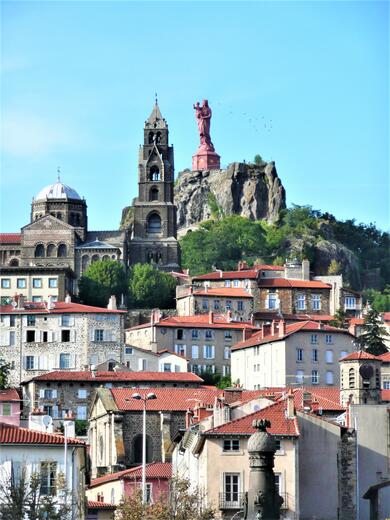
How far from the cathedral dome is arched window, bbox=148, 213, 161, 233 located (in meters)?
7.46

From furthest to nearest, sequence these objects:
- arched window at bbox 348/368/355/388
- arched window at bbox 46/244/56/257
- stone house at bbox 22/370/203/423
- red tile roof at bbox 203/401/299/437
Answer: arched window at bbox 46/244/56/257 → stone house at bbox 22/370/203/423 → arched window at bbox 348/368/355/388 → red tile roof at bbox 203/401/299/437

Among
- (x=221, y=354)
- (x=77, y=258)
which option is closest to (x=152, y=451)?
(x=221, y=354)

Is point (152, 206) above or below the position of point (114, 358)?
above

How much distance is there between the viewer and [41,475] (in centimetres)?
6450

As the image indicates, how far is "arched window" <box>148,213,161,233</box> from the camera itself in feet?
627

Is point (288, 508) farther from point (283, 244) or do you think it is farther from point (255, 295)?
point (283, 244)

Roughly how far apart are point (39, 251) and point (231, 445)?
102 metres

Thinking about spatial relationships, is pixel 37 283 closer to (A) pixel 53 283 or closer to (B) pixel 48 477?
(A) pixel 53 283

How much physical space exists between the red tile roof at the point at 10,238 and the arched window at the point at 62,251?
485 centimetres

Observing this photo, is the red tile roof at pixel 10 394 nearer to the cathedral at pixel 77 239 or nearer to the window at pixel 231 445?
the window at pixel 231 445

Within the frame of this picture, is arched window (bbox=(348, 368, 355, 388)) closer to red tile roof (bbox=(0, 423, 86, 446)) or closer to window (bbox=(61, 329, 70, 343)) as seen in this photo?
red tile roof (bbox=(0, 423, 86, 446))

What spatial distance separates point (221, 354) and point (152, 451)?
43352mm

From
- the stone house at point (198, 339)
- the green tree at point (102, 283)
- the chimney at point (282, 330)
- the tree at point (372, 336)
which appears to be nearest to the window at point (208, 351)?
the stone house at point (198, 339)

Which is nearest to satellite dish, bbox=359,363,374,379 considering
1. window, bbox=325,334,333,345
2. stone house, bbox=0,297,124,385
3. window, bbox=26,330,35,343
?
window, bbox=325,334,333,345
